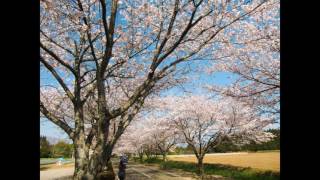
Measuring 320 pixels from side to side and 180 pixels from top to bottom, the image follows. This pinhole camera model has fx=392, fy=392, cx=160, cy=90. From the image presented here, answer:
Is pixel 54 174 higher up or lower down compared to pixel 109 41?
Result: lower down

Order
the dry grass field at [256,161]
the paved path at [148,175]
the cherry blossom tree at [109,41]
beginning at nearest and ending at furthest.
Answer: the cherry blossom tree at [109,41], the paved path at [148,175], the dry grass field at [256,161]

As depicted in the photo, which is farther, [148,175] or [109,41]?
[148,175]

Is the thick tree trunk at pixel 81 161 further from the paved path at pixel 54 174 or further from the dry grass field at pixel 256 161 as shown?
the dry grass field at pixel 256 161

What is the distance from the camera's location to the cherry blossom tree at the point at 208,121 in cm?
2617

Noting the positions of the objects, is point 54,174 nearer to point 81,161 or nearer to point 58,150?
point 81,161

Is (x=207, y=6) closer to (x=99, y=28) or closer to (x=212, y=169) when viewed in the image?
(x=99, y=28)

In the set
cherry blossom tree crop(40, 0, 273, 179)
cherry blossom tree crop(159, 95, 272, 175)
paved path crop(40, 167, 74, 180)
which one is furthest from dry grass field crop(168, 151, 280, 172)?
cherry blossom tree crop(40, 0, 273, 179)

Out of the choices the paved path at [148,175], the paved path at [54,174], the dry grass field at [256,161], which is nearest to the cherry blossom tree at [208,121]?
the paved path at [148,175]

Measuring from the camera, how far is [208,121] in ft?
94.1

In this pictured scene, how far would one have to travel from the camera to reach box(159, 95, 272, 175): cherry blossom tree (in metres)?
26.2

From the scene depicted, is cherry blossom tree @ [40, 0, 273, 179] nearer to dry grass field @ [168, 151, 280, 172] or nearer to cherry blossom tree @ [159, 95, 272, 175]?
cherry blossom tree @ [159, 95, 272, 175]

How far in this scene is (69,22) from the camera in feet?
29.3

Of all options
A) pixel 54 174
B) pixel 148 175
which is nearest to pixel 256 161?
pixel 148 175
